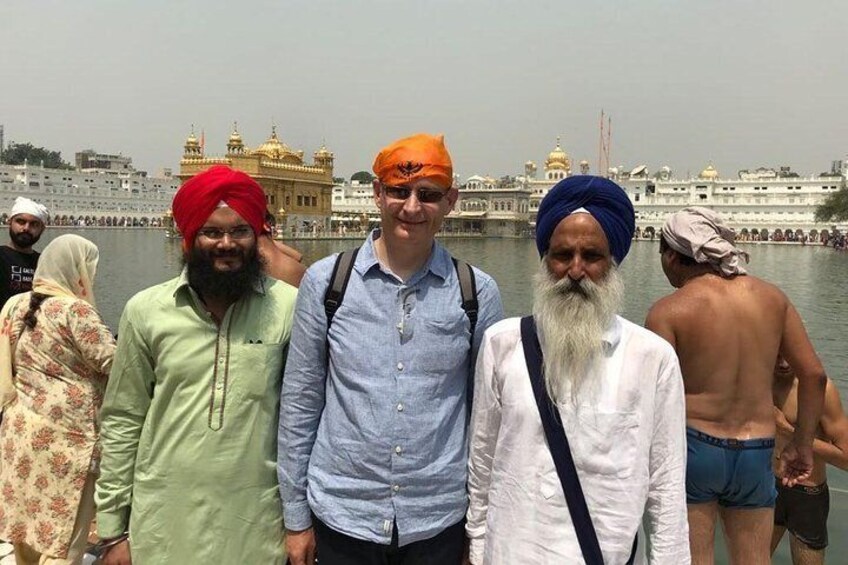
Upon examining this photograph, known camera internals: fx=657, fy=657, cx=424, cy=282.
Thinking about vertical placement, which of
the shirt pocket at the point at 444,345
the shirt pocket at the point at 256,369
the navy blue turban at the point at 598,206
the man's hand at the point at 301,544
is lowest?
the man's hand at the point at 301,544

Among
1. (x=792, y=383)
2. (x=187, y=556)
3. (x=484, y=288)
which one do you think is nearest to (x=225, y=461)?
(x=187, y=556)

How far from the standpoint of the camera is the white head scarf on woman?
227 centimetres

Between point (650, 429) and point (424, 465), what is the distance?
55cm

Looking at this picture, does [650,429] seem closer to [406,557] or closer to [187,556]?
[406,557]

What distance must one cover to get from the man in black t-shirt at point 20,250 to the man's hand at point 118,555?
8.12 ft

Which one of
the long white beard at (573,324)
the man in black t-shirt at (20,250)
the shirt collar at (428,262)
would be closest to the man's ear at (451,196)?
the shirt collar at (428,262)

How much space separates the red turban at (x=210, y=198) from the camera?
1854mm

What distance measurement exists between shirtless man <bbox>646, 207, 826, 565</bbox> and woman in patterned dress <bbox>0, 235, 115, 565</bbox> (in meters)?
1.94

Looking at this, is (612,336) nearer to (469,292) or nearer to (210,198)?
(469,292)

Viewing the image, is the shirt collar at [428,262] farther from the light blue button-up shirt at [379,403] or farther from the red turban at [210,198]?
the red turban at [210,198]

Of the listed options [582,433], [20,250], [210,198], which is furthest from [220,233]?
[20,250]

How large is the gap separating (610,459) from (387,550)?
611 millimetres

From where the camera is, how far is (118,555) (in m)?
1.85

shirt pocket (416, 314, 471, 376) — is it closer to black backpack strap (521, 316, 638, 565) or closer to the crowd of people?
the crowd of people
